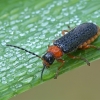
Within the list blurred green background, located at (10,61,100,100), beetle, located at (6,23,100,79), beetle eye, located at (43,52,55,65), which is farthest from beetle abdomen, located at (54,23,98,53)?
blurred green background, located at (10,61,100,100)

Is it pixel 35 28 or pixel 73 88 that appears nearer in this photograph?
pixel 35 28

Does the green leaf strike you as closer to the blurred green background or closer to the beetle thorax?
the beetle thorax

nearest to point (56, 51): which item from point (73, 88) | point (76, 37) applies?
point (76, 37)

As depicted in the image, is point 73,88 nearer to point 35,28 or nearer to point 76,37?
point 76,37

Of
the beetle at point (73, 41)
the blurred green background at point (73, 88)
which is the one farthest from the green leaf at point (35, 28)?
the blurred green background at point (73, 88)

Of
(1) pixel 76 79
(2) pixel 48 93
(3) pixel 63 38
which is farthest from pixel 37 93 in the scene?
(3) pixel 63 38

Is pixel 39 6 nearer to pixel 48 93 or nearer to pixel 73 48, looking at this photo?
pixel 73 48

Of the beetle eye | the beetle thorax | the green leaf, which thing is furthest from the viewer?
the beetle thorax
